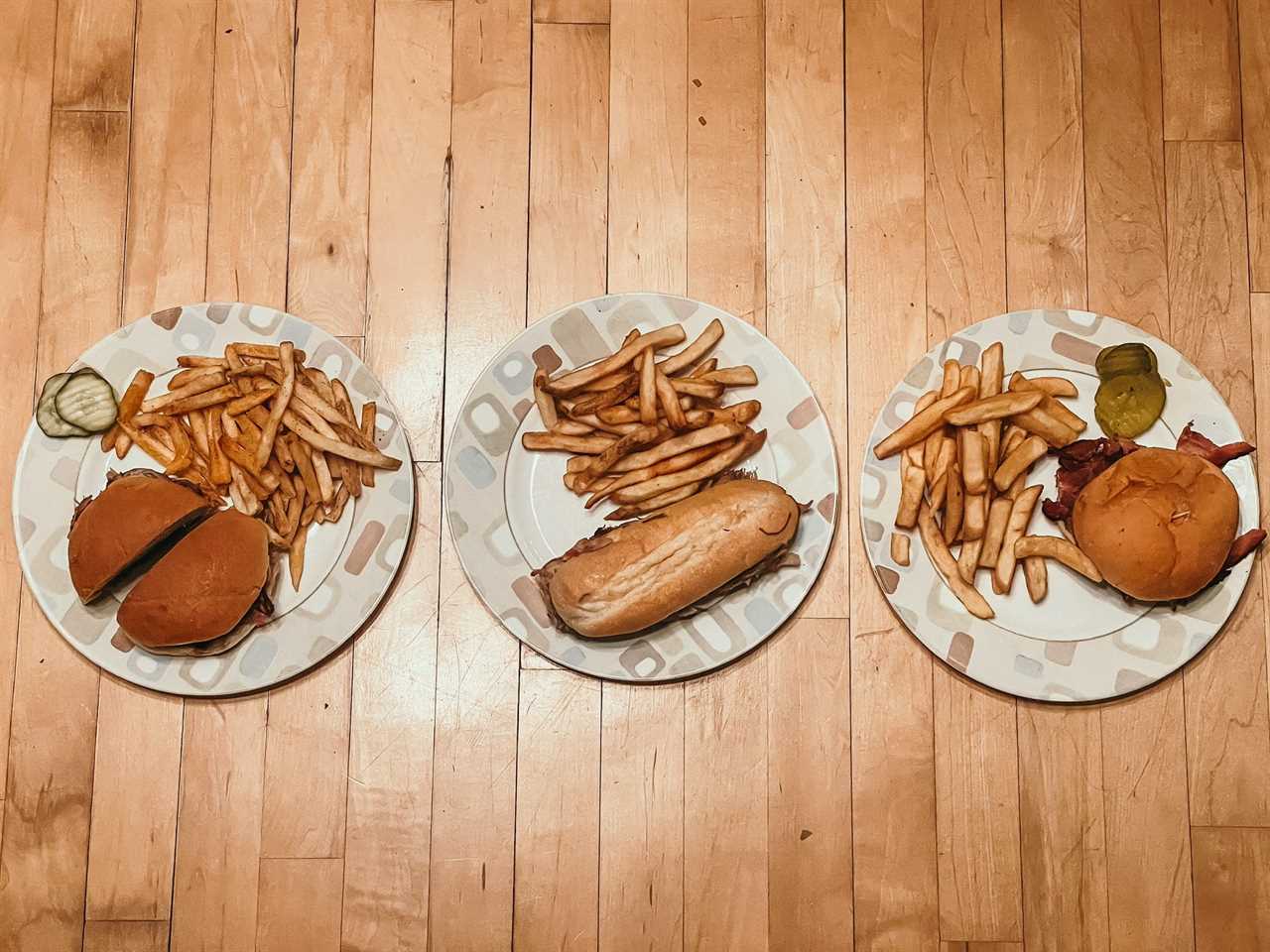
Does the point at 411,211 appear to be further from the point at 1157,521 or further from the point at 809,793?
the point at 1157,521

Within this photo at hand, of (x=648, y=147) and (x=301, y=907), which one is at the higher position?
(x=648, y=147)

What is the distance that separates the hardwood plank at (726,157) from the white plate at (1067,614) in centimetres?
67

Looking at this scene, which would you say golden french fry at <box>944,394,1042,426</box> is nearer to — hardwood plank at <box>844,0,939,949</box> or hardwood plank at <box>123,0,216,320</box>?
hardwood plank at <box>844,0,939,949</box>

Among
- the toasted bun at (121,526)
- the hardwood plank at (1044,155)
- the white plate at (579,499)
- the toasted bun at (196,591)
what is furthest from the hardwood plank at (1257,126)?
the toasted bun at (121,526)

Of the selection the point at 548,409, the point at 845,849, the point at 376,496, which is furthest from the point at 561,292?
the point at 845,849

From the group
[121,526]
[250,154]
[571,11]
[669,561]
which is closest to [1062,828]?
[669,561]

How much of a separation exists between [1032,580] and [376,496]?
1.98 m

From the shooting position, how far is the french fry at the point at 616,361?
3084 mm

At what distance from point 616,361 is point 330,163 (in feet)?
4.00

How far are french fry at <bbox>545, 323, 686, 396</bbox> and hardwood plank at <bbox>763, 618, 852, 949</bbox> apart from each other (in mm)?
981

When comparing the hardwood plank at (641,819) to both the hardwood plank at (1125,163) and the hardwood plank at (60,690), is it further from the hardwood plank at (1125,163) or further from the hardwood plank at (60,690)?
the hardwood plank at (1125,163)

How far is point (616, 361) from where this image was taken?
3.09 m

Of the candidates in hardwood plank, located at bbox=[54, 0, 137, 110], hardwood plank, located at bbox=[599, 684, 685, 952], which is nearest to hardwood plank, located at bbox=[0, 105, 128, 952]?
hardwood plank, located at bbox=[54, 0, 137, 110]

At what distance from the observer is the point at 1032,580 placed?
3.10 metres
